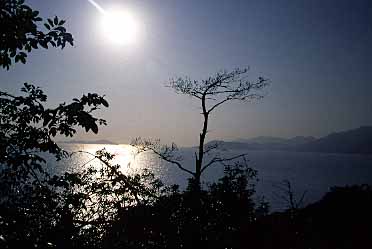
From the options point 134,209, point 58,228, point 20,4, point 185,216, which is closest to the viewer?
point 20,4

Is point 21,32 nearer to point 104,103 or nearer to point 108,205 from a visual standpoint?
point 104,103

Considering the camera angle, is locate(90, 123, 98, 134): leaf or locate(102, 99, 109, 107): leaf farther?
locate(102, 99, 109, 107): leaf

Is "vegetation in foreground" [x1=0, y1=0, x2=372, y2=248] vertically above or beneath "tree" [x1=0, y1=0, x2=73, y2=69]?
beneath

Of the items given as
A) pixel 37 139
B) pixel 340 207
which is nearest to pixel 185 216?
pixel 37 139

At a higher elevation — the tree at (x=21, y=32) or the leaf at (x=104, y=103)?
the tree at (x=21, y=32)

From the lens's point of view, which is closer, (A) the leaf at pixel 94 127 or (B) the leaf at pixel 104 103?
(A) the leaf at pixel 94 127

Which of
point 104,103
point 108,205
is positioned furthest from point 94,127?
point 108,205

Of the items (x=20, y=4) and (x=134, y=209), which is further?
(x=134, y=209)

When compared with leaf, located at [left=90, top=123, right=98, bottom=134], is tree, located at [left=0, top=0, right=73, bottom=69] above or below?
above

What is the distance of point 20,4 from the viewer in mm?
3631

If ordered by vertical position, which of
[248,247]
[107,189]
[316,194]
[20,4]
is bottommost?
[316,194]

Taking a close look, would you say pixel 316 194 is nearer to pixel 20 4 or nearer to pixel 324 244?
pixel 324 244

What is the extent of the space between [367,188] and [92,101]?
2502 centimetres

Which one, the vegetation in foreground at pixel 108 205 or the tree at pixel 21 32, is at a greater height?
the tree at pixel 21 32
